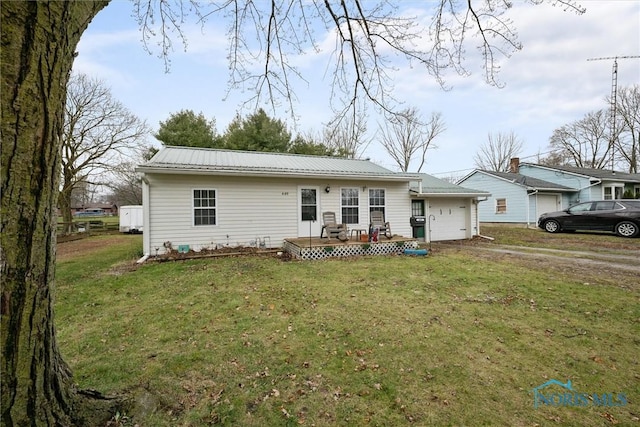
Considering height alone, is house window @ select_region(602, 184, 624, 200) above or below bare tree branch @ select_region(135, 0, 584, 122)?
below

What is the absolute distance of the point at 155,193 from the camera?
26.9 ft

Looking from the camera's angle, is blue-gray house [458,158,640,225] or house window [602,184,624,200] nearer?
blue-gray house [458,158,640,225]

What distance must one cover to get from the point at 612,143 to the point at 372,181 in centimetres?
2953

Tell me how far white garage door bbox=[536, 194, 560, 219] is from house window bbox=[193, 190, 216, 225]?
1816cm

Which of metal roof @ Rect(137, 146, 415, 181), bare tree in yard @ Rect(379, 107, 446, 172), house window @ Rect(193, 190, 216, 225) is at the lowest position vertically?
house window @ Rect(193, 190, 216, 225)

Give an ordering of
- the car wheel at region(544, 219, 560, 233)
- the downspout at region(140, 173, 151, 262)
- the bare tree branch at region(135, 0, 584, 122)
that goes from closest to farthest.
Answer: the bare tree branch at region(135, 0, 584, 122)
the downspout at region(140, 173, 151, 262)
the car wheel at region(544, 219, 560, 233)

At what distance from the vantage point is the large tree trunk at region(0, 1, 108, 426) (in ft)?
4.12

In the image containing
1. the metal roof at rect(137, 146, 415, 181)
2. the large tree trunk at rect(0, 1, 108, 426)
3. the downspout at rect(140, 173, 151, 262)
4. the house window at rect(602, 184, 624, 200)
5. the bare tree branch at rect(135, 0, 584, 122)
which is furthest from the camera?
the house window at rect(602, 184, 624, 200)

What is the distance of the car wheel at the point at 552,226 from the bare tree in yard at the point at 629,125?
63.2ft

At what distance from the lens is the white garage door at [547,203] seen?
57.2ft

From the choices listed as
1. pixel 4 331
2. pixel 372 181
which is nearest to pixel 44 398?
pixel 4 331

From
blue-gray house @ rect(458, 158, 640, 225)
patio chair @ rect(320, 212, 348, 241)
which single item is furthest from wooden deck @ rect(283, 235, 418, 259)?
blue-gray house @ rect(458, 158, 640, 225)

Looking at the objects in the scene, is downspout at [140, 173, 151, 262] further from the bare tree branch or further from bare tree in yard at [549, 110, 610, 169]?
bare tree in yard at [549, 110, 610, 169]

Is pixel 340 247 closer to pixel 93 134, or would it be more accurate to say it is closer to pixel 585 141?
pixel 93 134
